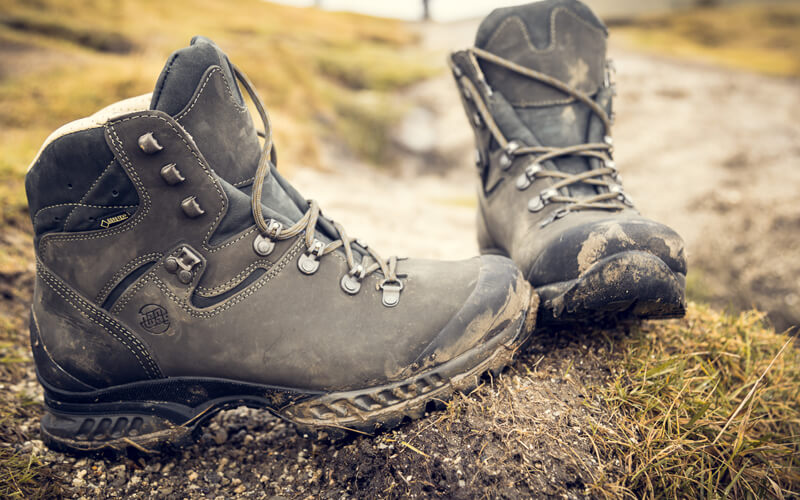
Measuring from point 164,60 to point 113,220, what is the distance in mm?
5735

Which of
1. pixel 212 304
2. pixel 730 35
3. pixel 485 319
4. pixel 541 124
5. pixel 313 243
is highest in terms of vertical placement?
pixel 541 124

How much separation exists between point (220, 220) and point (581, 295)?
41.5 inches

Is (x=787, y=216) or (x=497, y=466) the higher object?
(x=497, y=466)

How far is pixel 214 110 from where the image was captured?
4.23ft

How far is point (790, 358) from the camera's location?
74.3 inches

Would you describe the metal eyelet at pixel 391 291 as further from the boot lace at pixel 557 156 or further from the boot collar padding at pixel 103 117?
the boot collar padding at pixel 103 117

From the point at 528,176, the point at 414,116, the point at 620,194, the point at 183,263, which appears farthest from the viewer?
the point at 414,116

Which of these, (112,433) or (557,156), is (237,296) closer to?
(112,433)

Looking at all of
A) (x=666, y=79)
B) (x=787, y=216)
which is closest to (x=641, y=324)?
(x=787, y=216)

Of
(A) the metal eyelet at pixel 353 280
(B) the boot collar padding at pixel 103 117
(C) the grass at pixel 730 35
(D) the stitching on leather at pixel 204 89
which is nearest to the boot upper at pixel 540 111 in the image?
(A) the metal eyelet at pixel 353 280

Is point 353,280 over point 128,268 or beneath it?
beneath

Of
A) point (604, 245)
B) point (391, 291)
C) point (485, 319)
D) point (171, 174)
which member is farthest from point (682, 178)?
point (171, 174)

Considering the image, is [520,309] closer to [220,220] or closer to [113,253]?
[220,220]

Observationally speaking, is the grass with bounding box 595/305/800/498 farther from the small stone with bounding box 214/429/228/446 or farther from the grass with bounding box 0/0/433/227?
the grass with bounding box 0/0/433/227
